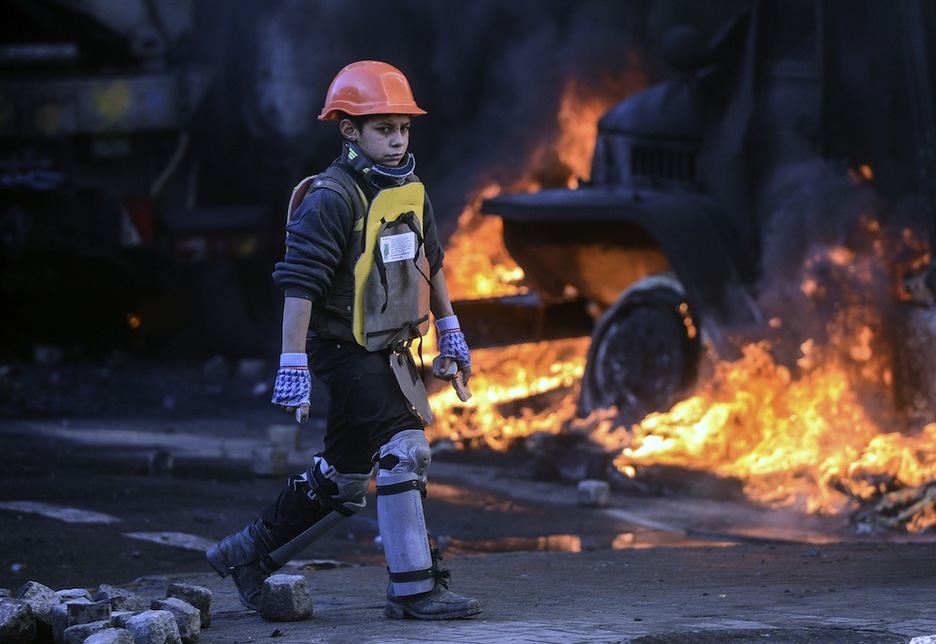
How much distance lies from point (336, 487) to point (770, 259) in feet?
18.3

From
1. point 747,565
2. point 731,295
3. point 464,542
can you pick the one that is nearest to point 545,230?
point 731,295

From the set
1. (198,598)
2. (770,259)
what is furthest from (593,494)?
(198,598)

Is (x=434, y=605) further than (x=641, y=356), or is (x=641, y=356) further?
(x=641, y=356)

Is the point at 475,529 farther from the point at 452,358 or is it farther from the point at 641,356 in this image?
the point at 452,358

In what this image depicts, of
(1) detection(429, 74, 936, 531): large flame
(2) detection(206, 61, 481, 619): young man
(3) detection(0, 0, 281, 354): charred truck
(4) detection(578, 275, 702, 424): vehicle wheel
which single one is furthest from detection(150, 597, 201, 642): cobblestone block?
(3) detection(0, 0, 281, 354): charred truck

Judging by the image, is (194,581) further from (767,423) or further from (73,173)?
(73,173)

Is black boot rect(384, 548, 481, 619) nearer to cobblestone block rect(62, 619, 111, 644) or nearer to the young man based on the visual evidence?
the young man

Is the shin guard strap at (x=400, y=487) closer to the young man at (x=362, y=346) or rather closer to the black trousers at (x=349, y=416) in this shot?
the young man at (x=362, y=346)

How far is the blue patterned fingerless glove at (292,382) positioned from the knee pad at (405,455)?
284mm

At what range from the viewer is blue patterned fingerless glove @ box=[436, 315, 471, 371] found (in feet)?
18.2

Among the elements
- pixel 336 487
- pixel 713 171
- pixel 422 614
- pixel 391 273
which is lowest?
pixel 422 614

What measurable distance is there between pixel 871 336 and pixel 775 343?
Answer: 63 centimetres

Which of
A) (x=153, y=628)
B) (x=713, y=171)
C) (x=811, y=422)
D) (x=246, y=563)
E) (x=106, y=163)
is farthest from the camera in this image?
(x=106, y=163)

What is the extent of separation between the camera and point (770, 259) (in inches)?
408
